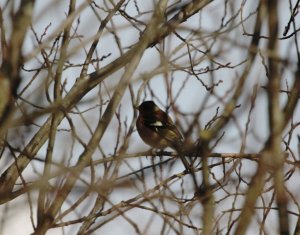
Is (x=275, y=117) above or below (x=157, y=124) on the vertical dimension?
below

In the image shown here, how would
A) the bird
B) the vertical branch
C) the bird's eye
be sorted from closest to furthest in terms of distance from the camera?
the vertical branch
the bird
the bird's eye

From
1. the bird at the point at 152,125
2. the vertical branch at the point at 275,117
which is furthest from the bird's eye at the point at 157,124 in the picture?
the vertical branch at the point at 275,117

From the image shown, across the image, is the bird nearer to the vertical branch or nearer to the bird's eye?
the bird's eye

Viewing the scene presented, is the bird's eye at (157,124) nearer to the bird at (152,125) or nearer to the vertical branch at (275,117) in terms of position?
the bird at (152,125)

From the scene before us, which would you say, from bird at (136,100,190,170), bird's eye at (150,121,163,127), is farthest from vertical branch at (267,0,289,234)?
bird's eye at (150,121,163,127)

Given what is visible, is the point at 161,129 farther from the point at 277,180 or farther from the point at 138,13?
the point at 277,180

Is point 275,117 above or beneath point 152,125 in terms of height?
beneath

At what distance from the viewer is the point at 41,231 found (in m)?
3.44

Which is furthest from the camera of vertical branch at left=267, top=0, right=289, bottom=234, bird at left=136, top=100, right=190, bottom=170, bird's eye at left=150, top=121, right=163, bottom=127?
bird's eye at left=150, top=121, right=163, bottom=127

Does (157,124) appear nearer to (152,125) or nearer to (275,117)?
(152,125)

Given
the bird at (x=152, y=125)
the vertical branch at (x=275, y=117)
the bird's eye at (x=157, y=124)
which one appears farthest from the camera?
the bird's eye at (x=157, y=124)

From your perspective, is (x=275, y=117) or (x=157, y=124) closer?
(x=275, y=117)

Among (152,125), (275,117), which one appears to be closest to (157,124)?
(152,125)

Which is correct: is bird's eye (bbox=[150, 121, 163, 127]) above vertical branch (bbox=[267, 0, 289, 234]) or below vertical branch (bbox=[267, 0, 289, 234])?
above
